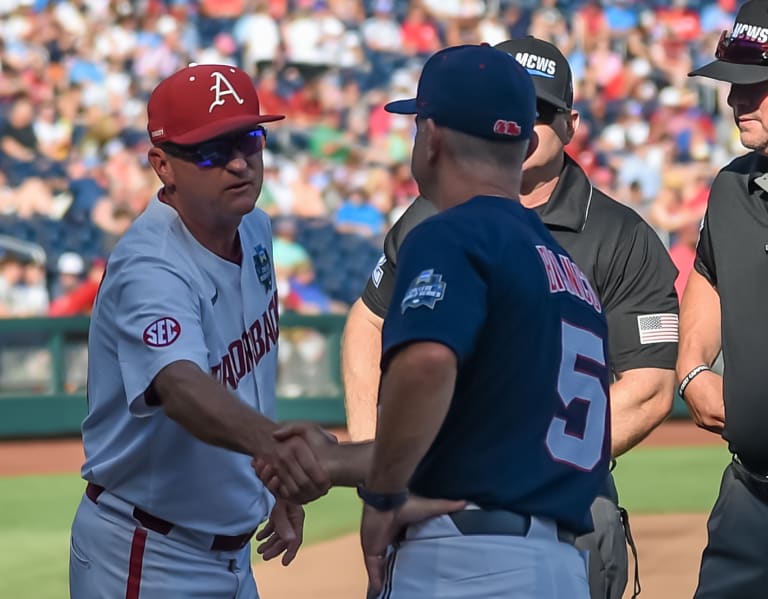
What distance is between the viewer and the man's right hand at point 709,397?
4.37 meters

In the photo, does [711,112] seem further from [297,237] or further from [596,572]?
[596,572]

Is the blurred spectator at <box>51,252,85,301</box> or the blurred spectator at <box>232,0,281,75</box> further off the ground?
the blurred spectator at <box>232,0,281,75</box>

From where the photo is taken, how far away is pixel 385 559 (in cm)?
297

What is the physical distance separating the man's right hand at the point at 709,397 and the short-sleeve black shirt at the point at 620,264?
0.40ft

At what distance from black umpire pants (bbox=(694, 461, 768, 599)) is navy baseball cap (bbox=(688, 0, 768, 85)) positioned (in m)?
1.28

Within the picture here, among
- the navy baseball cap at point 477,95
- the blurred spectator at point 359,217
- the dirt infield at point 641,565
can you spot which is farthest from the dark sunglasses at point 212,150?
the blurred spectator at point 359,217

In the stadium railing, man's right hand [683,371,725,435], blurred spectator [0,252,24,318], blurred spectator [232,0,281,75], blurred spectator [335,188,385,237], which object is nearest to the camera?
man's right hand [683,371,725,435]

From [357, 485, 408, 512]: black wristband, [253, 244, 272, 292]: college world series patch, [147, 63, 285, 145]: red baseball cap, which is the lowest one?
[357, 485, 408, 512]: black wristband

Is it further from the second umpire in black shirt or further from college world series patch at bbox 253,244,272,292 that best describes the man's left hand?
college world series patch at bbox 253,244,272,292

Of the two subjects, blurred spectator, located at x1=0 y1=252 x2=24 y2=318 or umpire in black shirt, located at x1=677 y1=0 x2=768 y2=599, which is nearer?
umpire in black shirt, located at x1=677 y1=0 x2=768 y2=599

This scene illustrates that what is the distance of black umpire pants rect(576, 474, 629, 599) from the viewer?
401 centimetres

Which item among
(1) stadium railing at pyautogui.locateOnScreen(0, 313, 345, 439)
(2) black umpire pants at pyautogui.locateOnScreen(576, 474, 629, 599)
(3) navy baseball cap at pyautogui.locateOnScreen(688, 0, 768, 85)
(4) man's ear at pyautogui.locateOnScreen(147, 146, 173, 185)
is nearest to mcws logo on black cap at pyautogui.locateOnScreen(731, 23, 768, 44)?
(3) navy baseball cap at pyautogui.locateOnScreen(688, 0, 768, 85)

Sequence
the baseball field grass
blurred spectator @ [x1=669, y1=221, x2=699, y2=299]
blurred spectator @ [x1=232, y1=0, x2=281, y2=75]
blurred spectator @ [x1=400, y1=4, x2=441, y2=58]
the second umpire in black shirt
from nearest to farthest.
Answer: the second umpire in black shirt → the baseball field grass → blurred spectator @ [x1=669, y1=221, x2=699, y2=299] → blurred spectator @ [x1=232, y1=0, x2=281, y2=75] → blurred spectator @ [x1=400, y1=4, x2=441, y2=58]

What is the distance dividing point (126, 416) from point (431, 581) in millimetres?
1244
